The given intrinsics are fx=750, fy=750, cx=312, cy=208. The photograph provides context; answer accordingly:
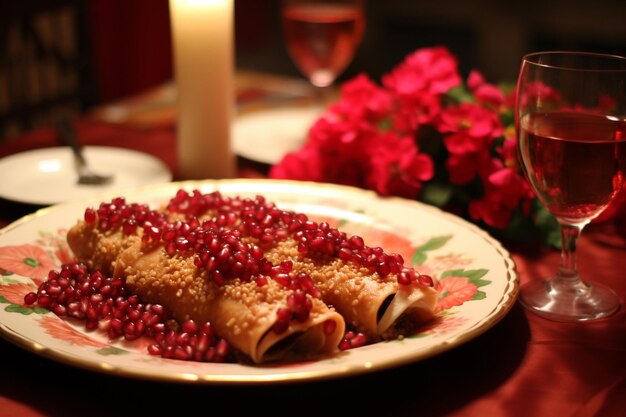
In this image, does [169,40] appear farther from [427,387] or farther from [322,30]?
[427,387]

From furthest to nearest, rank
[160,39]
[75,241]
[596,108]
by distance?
[160,39] < [75,241] < [596,108]

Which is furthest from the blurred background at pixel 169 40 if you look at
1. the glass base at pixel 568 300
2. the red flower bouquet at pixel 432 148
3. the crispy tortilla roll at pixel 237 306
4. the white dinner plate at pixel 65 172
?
the glass base at pixel 568 300

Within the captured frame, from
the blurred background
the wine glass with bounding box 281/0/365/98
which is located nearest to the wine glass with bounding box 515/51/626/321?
the wine glass with bounding box 281/0/365/98

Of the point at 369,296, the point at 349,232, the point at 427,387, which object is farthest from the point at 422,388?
the point at 349,232

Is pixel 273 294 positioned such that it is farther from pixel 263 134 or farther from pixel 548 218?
pixel 263 134

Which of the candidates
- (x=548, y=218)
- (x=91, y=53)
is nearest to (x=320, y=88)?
(x=548, y=218)

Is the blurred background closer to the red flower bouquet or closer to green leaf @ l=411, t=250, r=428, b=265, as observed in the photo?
the red flower bouquet
